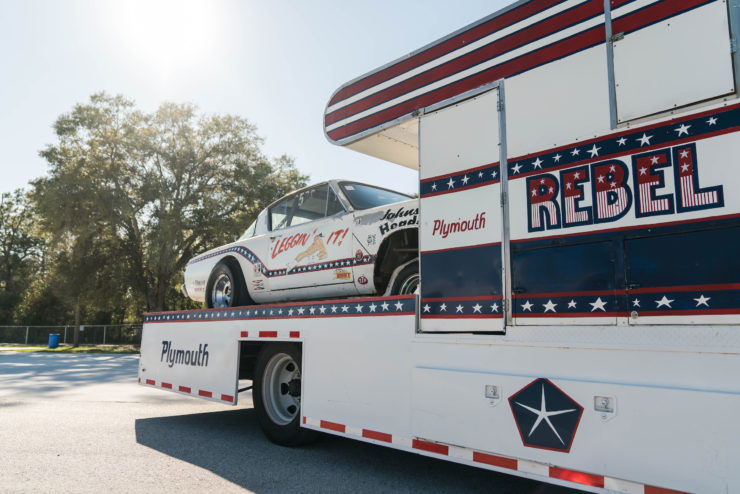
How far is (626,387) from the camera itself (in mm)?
2818

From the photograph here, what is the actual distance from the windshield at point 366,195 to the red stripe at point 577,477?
3292 millimetres

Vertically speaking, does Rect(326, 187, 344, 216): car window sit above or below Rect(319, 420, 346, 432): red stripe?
above

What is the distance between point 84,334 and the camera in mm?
33000

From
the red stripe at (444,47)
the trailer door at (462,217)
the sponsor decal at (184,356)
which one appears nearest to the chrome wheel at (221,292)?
the sponsor decal at (184,356)

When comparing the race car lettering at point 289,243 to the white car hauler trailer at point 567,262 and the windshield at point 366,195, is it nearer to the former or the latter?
the windshield at point 366,195

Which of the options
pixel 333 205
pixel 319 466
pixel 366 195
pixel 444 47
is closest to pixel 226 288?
pixel 333 205

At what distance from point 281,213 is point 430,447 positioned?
3.82 metres

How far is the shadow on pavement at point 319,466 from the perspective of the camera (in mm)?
3990

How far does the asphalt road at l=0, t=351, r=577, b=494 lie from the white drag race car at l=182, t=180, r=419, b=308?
5.06 feet

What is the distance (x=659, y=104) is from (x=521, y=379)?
1761mm

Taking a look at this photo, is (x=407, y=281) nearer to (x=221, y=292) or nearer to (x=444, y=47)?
(x=444, y=47)

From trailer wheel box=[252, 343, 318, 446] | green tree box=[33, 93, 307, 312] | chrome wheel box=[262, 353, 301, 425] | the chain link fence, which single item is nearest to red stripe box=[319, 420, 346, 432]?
trailer wheel box=[252, 343, 318, 446]

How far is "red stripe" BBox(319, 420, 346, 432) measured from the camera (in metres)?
4.31

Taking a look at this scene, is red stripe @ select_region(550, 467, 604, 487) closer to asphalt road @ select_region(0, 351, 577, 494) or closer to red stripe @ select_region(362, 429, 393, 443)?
asphalt road @ select_region(0, 351, 577, 494)
